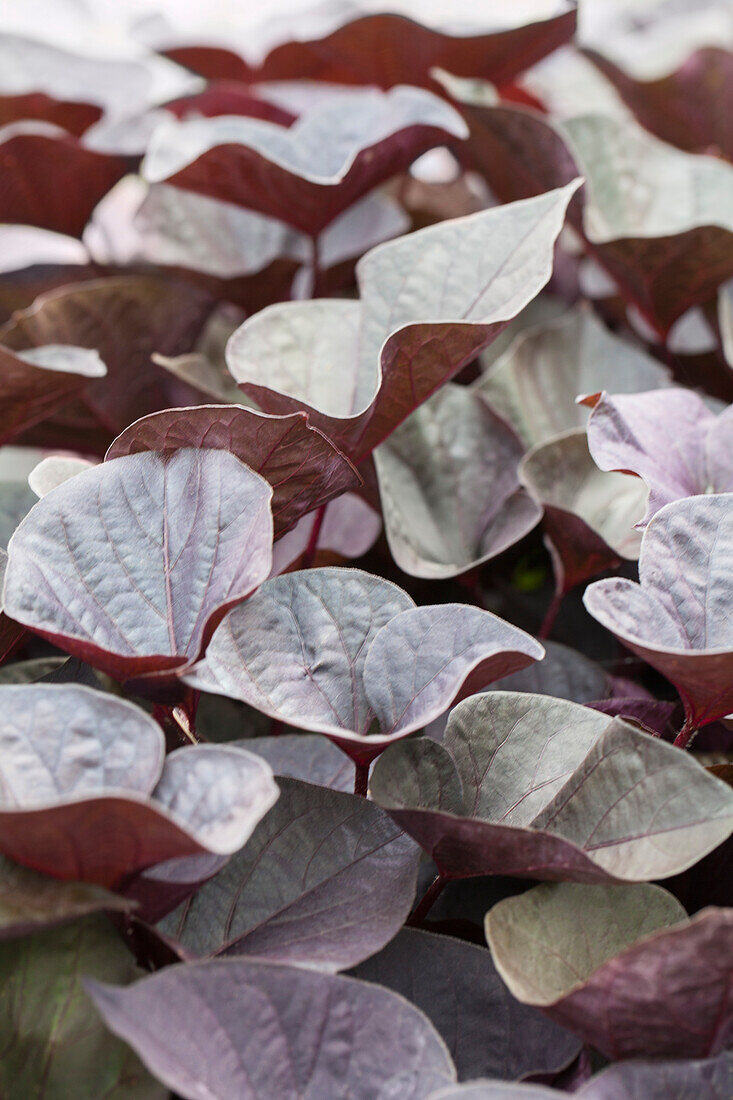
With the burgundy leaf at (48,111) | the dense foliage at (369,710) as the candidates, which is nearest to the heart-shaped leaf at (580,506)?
the dense foliage at (369,710)

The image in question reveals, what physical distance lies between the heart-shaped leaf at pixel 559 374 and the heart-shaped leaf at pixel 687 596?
22cm

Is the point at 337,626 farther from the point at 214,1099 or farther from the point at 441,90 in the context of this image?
the point at 441,90

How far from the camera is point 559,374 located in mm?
623

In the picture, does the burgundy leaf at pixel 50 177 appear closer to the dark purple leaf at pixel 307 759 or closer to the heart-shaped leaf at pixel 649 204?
the heart-shaped leaf at pixel 649 204

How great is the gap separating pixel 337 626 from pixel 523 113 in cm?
38

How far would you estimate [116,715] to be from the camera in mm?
310

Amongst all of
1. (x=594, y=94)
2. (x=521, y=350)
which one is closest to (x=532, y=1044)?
(x=521, y=350)

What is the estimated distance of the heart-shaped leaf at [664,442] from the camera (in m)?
0.41

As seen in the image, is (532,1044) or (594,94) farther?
(594,94)

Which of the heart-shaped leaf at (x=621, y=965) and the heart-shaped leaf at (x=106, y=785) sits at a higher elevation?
the heart-shaped leaf at (x=106, y=785)

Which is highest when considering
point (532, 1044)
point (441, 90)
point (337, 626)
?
point (441, 90)

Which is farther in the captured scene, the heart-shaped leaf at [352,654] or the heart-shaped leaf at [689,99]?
the heart-shaped leaf at [689,99]

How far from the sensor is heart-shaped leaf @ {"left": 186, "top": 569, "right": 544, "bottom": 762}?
1.11 feet

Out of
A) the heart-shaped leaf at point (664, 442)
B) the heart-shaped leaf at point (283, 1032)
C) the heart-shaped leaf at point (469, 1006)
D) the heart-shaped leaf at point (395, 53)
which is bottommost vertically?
the heart-shaped leaf at point (469, 1006)
